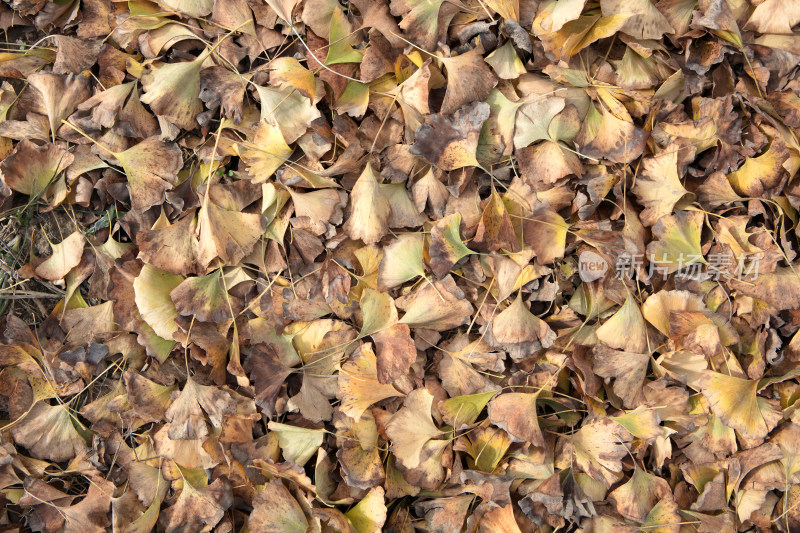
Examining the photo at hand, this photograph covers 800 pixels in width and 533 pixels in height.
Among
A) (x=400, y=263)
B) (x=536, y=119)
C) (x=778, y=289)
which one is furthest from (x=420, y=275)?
(x=778, y=289)

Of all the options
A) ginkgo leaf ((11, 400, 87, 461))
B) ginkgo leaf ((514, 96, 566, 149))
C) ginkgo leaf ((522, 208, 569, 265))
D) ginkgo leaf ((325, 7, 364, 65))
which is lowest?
ginkgo leaf ((11, 400, 87, 461))

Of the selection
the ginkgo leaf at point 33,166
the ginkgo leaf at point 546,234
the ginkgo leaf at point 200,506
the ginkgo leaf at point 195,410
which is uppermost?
the ginkgo leaf at point 33,166

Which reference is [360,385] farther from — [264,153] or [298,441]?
[264,153]

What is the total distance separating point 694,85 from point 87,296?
34.8 inches

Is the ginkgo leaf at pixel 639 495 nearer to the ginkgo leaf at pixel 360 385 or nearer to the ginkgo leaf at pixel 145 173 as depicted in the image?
the ginkgo leaf at pixel 360 385

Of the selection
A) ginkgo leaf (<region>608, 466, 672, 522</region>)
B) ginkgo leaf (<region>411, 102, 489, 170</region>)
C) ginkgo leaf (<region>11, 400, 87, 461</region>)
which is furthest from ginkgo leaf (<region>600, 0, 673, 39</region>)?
ginkgo leaf (<region>11, 400, 87, 461</region>)

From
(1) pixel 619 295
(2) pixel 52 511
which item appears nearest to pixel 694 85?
(1) pixel 619 295

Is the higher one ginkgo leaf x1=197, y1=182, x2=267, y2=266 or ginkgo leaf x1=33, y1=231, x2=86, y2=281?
ginkgo leaf x1=197, y1=182, x2=267, y2=266

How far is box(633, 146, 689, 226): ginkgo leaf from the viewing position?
2.68 ft

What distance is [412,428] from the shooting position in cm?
79

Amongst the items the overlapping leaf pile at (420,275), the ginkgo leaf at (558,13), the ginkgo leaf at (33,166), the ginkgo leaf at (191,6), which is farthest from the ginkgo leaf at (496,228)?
the ginkgo leaf at (33,166)

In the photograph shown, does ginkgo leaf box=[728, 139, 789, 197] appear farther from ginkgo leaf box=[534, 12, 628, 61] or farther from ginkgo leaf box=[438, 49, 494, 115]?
ginkgo leaf box=[438, 49, 494, 115]

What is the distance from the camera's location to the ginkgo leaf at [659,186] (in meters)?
0.82

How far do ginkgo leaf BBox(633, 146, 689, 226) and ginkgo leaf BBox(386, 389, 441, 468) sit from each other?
0.38m
